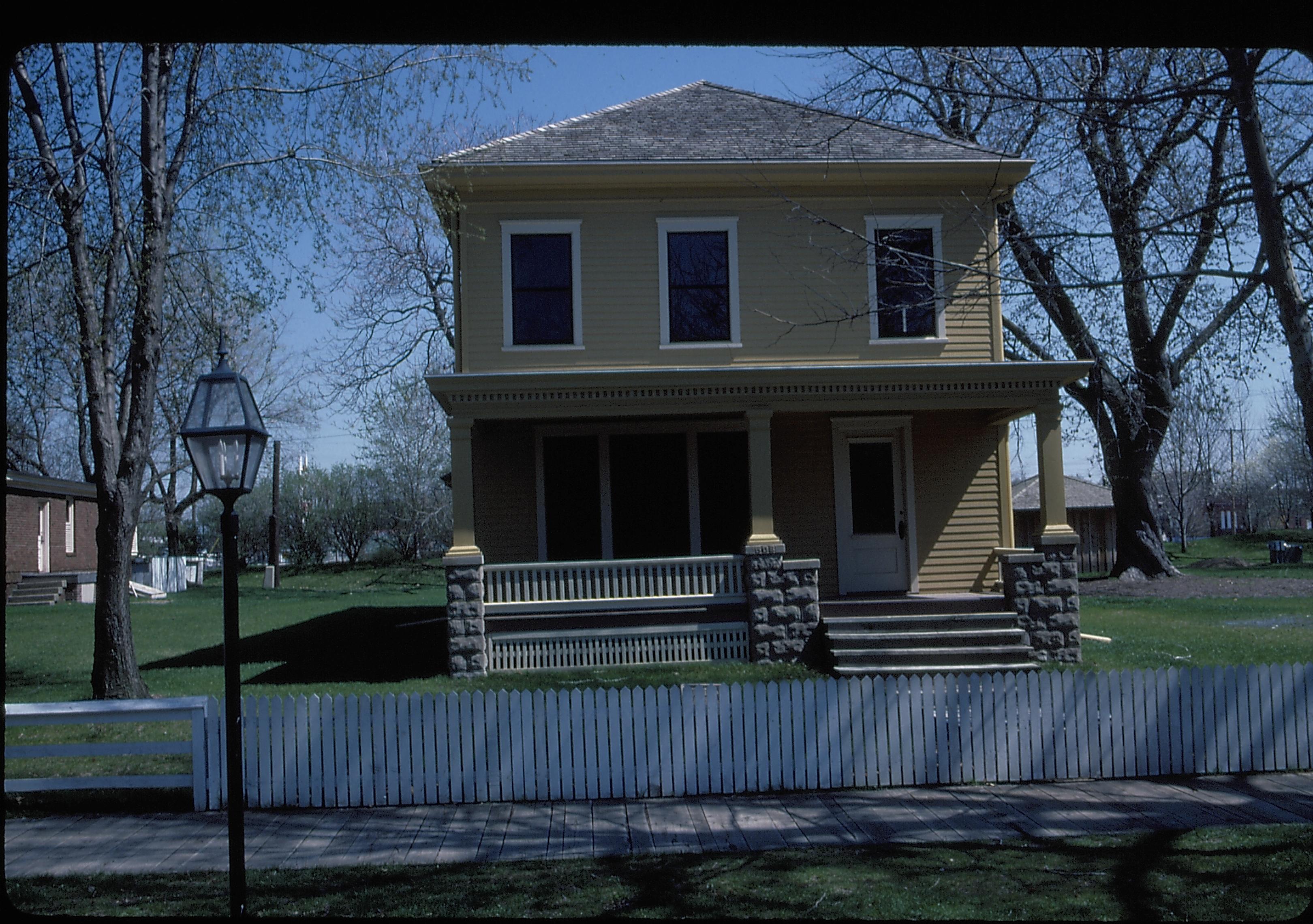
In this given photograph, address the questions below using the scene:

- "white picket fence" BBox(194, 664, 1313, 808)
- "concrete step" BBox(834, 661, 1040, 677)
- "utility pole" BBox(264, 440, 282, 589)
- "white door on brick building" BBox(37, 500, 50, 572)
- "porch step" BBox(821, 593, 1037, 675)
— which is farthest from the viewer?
"utility pole" BBox(264, 440, 282, 589)

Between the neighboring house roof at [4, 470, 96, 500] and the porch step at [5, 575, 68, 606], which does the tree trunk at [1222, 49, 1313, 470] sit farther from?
the porch step at [5, 575, 68, 606]

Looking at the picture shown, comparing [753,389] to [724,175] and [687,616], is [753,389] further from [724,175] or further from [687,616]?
[724,175]

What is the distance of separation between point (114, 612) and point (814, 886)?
29.9 ft

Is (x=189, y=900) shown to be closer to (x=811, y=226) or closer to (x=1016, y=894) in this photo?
(x=1016, y=894)

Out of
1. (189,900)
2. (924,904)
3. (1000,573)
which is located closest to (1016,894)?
(924,904)

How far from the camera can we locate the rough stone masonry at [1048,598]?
530 inches

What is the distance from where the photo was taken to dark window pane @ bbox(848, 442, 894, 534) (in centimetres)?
1591

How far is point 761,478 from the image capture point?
1377 centimetres

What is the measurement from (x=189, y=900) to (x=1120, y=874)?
5.70 metres

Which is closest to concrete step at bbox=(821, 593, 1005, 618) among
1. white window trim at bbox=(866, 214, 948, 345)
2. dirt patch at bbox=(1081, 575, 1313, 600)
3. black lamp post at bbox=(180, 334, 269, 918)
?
white window trim at bbox=(866, 214, 948, 345)

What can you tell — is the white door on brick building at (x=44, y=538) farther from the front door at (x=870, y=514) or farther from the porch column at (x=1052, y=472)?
the porch column at (x=1052, y=472)

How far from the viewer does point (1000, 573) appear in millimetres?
15289

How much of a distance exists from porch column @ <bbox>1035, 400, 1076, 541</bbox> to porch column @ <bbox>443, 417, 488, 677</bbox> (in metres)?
7.67

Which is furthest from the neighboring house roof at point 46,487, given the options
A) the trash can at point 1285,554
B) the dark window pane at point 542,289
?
the trash can at point 1285,554
